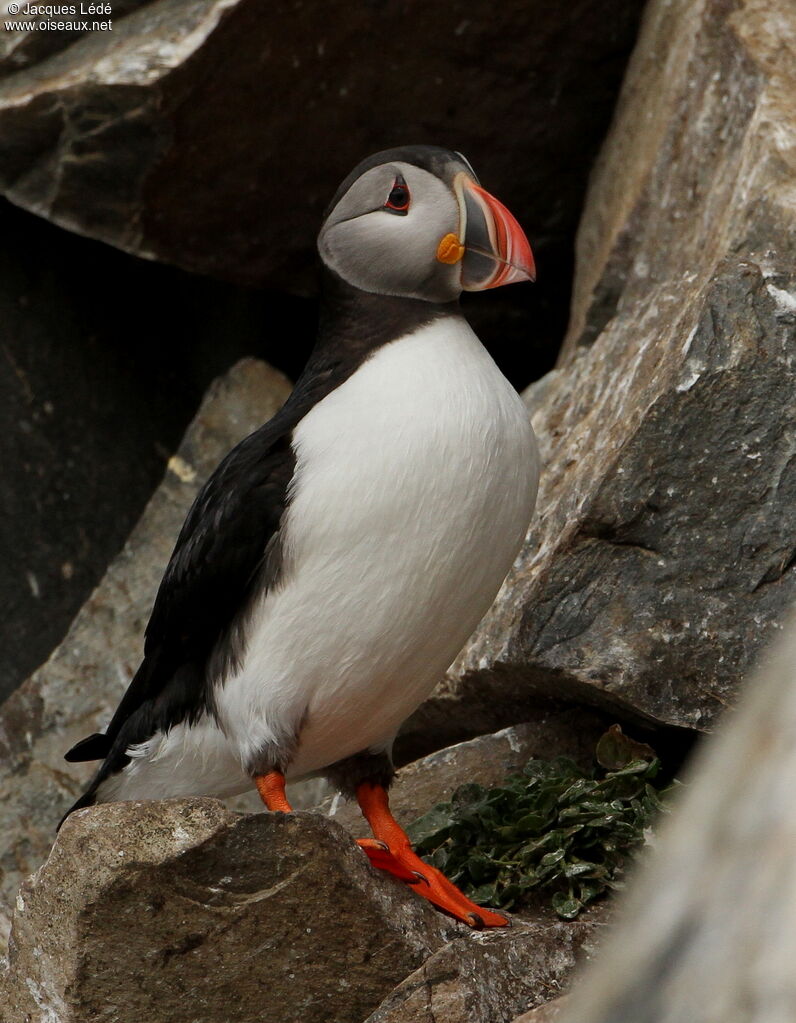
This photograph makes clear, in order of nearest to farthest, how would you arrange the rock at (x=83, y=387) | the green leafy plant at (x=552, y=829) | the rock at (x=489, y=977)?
the rock at (x=489, y=977) < the green leafy plant at (x=552, y=829) < the rock at (x=83, y=387)

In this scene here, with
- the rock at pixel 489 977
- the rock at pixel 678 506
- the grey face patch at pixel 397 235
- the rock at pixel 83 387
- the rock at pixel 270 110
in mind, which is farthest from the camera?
the rock at pixel 83 387

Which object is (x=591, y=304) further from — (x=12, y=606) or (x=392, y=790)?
(x=12, y=606)

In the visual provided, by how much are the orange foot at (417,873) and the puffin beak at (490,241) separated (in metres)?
1.50

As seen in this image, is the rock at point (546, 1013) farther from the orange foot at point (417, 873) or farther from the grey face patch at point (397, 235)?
the grey face patch at point (397, 235)

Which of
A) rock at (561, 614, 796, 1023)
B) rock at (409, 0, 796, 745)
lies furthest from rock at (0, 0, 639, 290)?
rock at (561, 614, 796, 1023)

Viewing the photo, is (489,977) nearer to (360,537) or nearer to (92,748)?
(360,537)

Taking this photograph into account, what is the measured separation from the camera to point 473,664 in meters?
4.42

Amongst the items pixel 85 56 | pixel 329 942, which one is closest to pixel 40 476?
pixel 85 56

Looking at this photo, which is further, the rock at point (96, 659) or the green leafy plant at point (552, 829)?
the rock at point (96, 659)

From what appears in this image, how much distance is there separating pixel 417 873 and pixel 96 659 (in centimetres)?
272

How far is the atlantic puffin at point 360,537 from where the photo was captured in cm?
354

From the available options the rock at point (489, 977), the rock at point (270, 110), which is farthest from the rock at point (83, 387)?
the rock at point (489, 977)

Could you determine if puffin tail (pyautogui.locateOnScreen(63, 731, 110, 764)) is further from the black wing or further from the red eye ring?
the red eye ring

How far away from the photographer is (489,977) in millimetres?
3072
